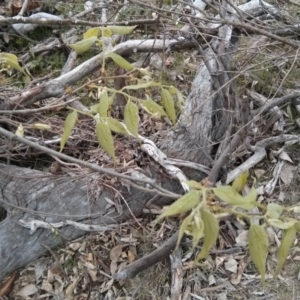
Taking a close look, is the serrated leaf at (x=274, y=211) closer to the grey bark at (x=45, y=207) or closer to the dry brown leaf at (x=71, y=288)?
the grey bark at (x=45, y=207)

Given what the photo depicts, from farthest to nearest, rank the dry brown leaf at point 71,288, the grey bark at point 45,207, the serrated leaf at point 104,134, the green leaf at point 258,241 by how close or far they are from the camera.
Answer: the dry brown leaf at point 71,288, the grey bark at point 45,207, the serrated leaf at point 104,134, the green leaf at point 258,241

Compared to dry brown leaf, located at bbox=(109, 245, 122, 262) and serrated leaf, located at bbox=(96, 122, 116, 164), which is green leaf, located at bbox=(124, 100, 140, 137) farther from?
dry brown leaf, located at bbox=(109, 245, 122, 262)

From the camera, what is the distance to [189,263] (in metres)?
2.21

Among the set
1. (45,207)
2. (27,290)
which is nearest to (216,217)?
(45,207)

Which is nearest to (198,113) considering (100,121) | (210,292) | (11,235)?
(210,292)

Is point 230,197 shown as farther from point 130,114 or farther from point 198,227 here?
point 130,114

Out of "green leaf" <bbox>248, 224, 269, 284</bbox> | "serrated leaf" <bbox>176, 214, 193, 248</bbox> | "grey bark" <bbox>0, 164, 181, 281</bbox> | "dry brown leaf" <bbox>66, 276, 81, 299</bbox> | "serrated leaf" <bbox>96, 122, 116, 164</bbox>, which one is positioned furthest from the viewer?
"dry brown leaf" <bbox>66, 276, 81, 299</bbox>

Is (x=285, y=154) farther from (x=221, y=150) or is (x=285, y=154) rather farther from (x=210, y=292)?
(x=210, y=292)

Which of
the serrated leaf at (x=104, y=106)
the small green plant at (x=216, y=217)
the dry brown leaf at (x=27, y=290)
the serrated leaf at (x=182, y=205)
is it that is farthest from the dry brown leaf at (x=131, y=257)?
the serrated leaf at (x=182, y=205)

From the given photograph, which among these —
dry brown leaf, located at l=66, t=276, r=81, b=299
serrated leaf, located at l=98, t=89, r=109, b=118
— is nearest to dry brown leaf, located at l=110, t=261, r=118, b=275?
dry brown leaf, located at l=66, t=276, r=81, b=299

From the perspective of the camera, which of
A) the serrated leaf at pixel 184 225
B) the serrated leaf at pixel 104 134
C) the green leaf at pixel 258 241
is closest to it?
the serrated leaf at pixel 184 225

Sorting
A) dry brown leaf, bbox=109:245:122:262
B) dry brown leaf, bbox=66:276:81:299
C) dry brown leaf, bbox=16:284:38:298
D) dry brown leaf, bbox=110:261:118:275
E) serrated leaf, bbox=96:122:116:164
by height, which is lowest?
dry brown leaf, bbox=16:284:38:298

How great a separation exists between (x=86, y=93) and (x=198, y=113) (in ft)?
2.27

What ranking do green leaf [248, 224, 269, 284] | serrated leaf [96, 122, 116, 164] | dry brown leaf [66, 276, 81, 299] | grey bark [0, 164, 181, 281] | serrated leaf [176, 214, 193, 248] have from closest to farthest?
serrated leaf [176, 214, 193, 248] → green leaf [248, 224, 269, 284] → serrated leaf [96, 122, 116, 164] → grey bark [0, 164, 181, 281] → dry brown leaf [66, 276, 81, 299]
